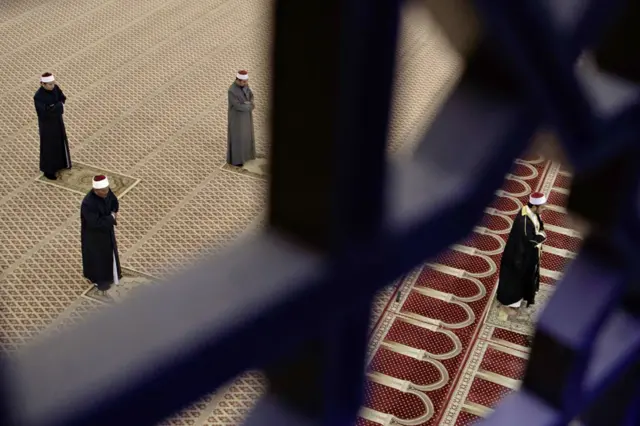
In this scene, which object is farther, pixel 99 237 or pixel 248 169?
pixel 248 169

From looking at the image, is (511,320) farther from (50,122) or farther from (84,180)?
(50,122)

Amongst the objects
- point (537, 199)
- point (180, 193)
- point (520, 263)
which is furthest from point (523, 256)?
point (180, 193)

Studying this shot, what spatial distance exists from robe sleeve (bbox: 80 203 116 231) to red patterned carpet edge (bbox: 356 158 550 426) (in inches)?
65.5

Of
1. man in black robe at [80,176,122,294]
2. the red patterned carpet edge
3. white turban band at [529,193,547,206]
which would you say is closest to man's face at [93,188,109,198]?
man in black robe at [80,176,122,294]

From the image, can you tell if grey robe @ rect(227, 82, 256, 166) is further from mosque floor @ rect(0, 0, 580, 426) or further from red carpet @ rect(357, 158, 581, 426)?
red carpet @ rect(357, 158, 581, 426)

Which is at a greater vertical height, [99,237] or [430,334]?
Result: [99,237]

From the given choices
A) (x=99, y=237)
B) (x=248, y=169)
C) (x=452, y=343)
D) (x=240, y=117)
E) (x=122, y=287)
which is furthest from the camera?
(x=248, y=169)

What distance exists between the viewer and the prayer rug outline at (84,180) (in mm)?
6574

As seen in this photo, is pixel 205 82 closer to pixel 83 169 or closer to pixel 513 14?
pixel 83 169

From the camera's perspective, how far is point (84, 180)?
21.9 ft

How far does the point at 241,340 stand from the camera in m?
0.56

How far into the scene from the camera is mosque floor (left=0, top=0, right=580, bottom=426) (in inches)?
198

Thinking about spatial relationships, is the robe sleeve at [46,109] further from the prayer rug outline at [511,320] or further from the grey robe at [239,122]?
the prayer rug outline at [511,320]

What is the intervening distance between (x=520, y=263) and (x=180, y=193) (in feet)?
8.12
